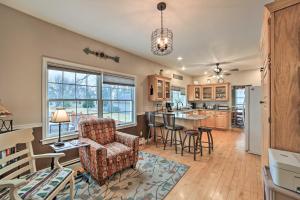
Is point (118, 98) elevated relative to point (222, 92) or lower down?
lower down

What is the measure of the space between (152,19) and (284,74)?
200 centimetres

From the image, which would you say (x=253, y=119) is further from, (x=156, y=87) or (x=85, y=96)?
(x=85, y=96)

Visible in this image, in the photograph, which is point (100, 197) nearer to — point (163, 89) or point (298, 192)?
point (298, 192)

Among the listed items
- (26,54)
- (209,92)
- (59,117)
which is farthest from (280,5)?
(209,92)

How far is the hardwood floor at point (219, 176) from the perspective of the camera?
7.08ft

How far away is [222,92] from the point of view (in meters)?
7.13

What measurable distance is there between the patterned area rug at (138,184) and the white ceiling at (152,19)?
2.66 m

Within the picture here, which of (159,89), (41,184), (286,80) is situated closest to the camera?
(286,80)

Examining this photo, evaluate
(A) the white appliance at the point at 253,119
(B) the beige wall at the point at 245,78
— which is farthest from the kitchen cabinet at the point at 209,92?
(A) the white appliance at the point at 253,119

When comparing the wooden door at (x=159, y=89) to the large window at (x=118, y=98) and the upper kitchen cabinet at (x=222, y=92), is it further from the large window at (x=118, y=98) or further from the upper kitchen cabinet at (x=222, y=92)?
Answer: the upper kitchen cabinet at (x=222, y=92)

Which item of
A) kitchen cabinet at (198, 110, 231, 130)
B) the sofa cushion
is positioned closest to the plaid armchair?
the sofa cushion

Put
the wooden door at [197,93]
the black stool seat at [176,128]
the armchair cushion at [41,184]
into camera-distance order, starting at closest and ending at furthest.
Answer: the armchair cushion at [41,184] < the black stool seat at [176,128] < the wooden door at [197,93]

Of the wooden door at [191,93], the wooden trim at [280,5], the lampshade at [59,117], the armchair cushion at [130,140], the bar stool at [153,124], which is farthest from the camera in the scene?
the wooden door at [191,93]

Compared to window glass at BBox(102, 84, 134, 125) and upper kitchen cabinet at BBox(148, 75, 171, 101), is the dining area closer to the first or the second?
upper kitchen cabinet at BBox(148, 75, 171, 101)
